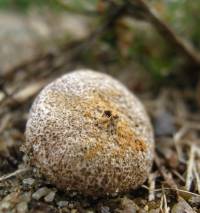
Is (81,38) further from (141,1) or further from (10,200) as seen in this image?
(10,200)

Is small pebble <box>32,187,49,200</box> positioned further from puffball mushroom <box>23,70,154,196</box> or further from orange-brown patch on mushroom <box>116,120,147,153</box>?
orange-brown patch on mushroom <box>116,120,147,153</box>

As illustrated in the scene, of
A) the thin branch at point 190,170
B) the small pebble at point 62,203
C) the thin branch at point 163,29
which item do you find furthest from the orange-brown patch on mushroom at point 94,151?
the thin branch at point 163,29

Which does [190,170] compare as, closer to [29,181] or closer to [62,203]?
[62,203]

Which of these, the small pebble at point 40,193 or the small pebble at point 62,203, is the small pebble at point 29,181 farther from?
the small pebble at point 62,203

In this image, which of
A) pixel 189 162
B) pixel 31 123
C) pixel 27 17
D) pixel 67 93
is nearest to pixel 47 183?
pixel 31 123

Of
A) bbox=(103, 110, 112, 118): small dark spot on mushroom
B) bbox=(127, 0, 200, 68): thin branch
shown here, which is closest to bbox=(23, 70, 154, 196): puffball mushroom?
bbox=(103, 110, 112, 118): small dark spot on mushroom

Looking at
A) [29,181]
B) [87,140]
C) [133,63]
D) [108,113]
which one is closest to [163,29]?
[133,63]
